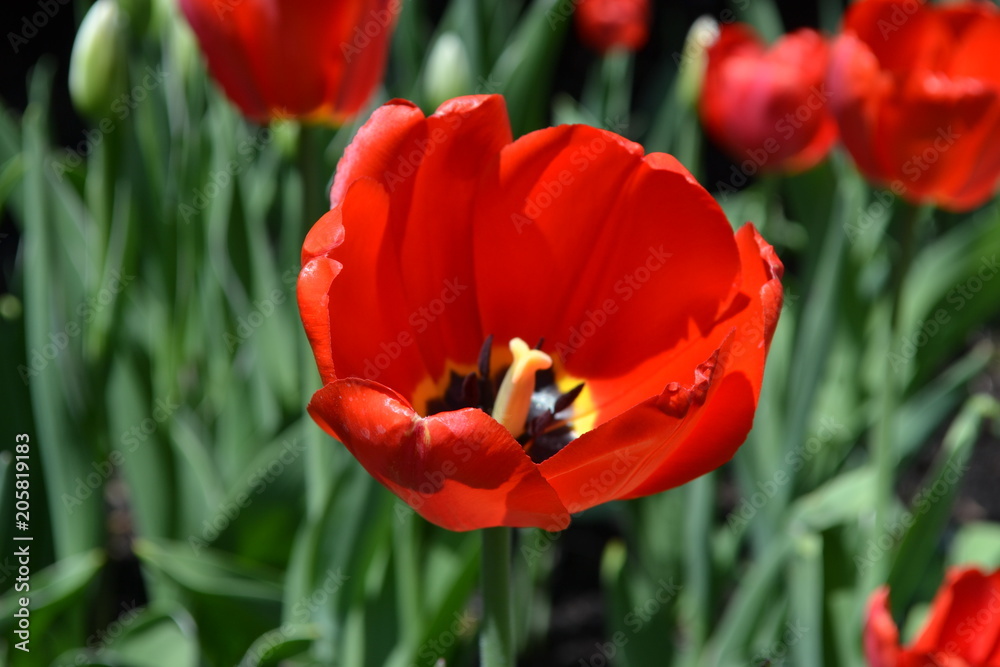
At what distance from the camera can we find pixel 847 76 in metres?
0.91

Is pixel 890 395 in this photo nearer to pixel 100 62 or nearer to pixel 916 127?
pixel 916 127

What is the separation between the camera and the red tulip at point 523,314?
0.45 meters

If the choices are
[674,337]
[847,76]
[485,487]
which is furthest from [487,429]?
[847,76]

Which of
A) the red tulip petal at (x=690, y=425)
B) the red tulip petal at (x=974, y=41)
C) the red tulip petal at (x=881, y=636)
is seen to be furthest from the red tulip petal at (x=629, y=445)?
the red tulip petal at (x=974, y=41)

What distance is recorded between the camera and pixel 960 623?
725mm

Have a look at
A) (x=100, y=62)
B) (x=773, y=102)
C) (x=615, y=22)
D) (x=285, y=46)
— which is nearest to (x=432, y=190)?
(x=285, y=46)

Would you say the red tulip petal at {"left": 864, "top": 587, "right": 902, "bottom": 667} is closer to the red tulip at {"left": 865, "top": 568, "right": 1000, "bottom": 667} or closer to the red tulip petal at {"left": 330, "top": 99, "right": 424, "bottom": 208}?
the red tulip at {"left": 865, "top": 568, "right": 1000, "bottom": 667}

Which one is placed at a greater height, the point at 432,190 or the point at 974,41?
the point at 432,190

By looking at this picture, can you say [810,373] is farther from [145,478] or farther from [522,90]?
[145,478]

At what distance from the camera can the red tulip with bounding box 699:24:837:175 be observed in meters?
1.34

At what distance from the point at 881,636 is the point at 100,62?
77 cm

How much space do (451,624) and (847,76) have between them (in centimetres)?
61

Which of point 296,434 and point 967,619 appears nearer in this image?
point 967,619

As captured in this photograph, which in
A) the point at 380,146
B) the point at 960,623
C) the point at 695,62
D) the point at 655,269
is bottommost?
the point at 960,623
